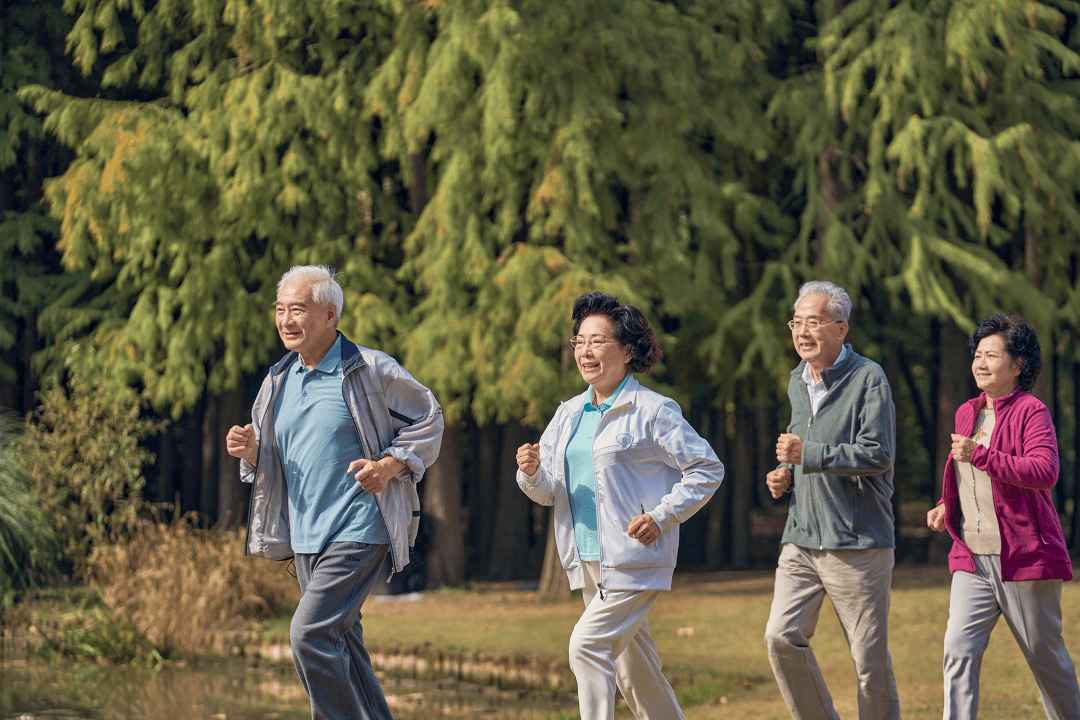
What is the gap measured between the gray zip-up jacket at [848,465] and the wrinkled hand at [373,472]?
184 centimetres

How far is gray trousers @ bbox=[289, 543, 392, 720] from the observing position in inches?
209

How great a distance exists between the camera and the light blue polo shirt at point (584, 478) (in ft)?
17.4

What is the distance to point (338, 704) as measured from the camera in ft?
17.6

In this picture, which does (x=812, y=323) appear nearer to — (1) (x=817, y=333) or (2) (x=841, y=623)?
(1) (x=817, y=333)

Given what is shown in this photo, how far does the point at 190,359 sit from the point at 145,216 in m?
1.71

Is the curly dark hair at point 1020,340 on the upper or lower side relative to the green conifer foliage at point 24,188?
lower

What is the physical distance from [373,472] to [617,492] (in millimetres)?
1009

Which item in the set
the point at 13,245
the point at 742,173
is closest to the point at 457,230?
the point at 742,173

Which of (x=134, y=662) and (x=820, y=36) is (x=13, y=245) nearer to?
(x=134, y=662)

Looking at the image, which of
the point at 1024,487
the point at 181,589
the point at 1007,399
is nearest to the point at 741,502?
the point at 181,589

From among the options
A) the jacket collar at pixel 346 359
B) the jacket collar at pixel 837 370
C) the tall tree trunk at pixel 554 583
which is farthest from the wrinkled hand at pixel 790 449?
the tall tree trunk at pixel 554 583

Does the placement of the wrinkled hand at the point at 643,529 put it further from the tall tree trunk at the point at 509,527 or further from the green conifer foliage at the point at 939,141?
the tall tree trunk at the point at 509,527

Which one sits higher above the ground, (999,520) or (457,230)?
(457,230)

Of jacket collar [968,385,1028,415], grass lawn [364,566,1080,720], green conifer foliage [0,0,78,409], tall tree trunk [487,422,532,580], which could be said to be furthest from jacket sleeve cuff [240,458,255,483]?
green conifer foliage [0,0,78,409]
